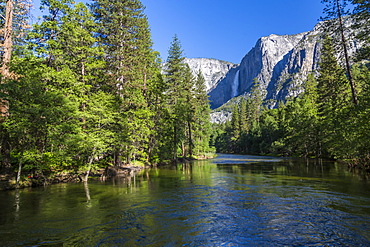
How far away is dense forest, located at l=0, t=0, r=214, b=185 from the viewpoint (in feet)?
47.7

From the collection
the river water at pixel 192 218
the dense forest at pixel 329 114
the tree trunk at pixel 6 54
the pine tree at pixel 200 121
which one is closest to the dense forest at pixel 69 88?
Result: the tree trunk at pixel 6 54

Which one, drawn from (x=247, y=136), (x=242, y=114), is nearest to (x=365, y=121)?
(x=247, y=136)

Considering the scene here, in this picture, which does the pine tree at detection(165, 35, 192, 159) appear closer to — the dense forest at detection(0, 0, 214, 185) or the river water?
the dense forest at detection(0, 0, 214, 185)

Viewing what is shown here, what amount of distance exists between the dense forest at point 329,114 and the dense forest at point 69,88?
66.9 ft

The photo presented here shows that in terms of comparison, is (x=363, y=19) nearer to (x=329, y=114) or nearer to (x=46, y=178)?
(x=329, y=114)

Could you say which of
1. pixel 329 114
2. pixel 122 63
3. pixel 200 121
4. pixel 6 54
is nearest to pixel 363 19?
pixel 329 114

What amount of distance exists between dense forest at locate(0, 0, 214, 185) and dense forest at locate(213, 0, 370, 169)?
2041 cm

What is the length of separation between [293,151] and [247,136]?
84.5 ft

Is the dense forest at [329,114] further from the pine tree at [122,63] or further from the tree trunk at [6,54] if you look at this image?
the tree trunk at [6,54]

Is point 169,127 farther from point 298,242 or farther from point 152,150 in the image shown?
point 298,242

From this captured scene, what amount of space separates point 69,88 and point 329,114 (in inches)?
1342

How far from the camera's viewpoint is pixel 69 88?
60.1 feet

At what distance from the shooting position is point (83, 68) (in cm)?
2131

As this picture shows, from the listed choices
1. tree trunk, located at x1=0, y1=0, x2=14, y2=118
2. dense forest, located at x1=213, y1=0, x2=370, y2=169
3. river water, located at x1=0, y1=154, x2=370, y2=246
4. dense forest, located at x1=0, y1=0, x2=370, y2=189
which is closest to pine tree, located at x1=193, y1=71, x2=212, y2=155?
dense forest, located at x1=0, y1=0, x2=370, y2=189
